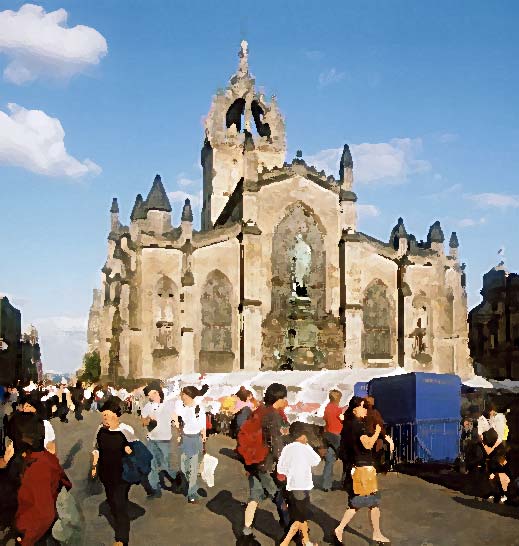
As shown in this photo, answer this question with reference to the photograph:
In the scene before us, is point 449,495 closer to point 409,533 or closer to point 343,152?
point 409,533

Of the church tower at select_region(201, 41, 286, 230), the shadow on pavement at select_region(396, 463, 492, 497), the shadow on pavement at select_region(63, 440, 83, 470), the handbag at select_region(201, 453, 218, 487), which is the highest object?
the church tower at select_region(201, 41, 286, 230)

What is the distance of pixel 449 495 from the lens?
13.2 m

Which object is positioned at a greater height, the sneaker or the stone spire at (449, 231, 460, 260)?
the stone spire at (449, 231, 460, 260)

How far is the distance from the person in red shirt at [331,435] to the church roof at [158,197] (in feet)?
131

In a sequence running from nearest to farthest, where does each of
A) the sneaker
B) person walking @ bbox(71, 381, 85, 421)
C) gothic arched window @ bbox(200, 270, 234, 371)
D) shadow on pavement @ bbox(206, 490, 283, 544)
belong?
shadow on pavement @ bbox(206, 490, 283, 544)
the sneaker
person walking @ bbox(71, 381, 85, 421)
gothic arched window @ bbox(200, 270, 234, 371)

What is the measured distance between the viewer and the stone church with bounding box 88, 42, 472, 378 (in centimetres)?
4450

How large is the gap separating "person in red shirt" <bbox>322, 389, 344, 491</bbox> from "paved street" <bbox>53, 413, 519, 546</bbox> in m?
0.41

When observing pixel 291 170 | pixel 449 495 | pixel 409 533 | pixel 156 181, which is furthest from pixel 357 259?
pixel 409 533

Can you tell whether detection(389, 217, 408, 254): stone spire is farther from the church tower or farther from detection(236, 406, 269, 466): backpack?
detection(236, 406, 269, 466): backpack

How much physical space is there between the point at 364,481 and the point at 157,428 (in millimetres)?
4777

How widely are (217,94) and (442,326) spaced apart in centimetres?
2666

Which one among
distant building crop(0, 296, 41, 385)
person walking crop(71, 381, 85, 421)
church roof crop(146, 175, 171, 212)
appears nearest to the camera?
person walking crop(71, 381, 85, 421)

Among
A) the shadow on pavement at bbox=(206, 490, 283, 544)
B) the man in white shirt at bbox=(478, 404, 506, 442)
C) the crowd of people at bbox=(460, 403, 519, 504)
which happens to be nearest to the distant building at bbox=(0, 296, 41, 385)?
the shadow on pavement at bbox=(206, 490, 283, 544)

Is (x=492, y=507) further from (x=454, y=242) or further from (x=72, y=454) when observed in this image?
(x=454, y=242)
